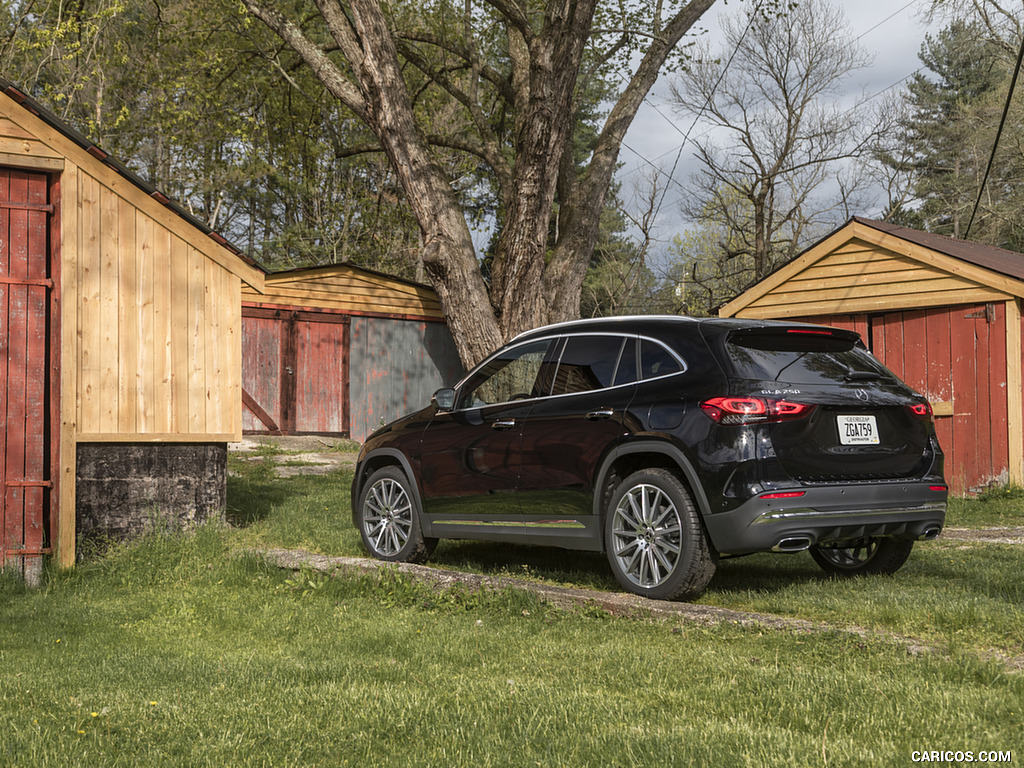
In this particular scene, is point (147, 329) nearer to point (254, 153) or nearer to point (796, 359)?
point (796, 359)

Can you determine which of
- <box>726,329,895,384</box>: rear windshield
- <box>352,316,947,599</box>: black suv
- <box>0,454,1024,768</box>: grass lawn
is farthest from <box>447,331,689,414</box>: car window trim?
<box>0,454,1024,768</box>: grass lawn

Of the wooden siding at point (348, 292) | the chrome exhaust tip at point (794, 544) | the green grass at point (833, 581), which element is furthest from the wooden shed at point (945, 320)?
the wooden siding at point (348, 292)

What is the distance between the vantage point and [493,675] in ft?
15.0

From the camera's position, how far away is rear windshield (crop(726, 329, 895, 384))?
5809 mm

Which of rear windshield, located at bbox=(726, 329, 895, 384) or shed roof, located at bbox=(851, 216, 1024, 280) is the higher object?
shed roof, located at bbox=(851, 216, 1024, 280)

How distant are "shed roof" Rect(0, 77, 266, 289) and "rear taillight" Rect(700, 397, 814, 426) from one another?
5.59 meters

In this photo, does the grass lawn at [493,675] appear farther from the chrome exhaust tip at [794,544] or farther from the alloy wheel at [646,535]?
the alloy wheel at [646,535]

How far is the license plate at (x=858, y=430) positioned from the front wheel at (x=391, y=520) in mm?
3490

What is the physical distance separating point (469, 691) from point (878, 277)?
11415 millimetres

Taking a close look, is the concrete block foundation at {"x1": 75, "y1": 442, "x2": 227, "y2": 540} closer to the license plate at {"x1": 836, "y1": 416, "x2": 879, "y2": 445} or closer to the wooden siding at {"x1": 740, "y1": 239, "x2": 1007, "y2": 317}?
the license plate at {"x1": 836, "y1": 416, "x2": 879, "y2": 445}

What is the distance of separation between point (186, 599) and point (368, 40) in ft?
30.2

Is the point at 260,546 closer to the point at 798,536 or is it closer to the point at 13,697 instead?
the point at 13,697

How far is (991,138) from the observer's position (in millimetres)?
29953

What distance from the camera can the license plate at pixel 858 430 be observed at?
5766 mm
